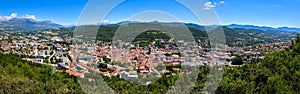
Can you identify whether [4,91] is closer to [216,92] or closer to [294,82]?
[216,92]

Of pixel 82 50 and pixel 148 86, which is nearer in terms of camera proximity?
pixel 148 86

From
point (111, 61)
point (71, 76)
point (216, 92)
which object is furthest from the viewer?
point (111, 61)

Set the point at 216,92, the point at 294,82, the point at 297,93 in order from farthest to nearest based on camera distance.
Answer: the point at 216,92 < the point at 294,82 < the point at 297,93

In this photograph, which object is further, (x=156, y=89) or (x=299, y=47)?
(x=299, y=47)

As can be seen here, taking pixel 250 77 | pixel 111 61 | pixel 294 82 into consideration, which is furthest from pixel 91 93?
pixel 111 61

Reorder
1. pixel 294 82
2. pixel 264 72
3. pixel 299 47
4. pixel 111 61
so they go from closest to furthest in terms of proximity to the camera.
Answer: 1. pixel 294 82
2. pixel 264 72
3. pixel 299 47
4. pixel 111 61

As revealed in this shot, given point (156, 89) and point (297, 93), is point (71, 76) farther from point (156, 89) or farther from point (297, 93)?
point (297, 93)

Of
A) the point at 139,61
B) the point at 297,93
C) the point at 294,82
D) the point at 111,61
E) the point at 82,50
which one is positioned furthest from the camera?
the point at 82,50

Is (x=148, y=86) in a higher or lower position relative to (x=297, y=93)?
lower

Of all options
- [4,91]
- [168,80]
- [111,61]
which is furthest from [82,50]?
[4,91]
